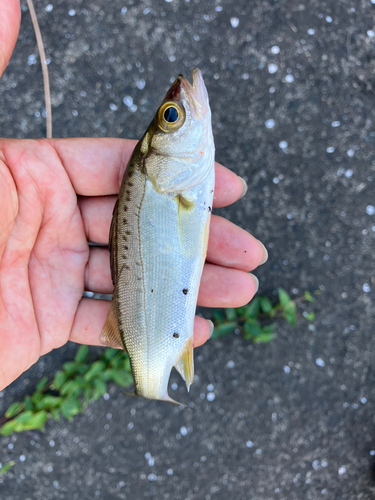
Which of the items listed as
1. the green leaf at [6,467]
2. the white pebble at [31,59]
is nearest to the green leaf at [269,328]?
the green leaf at [6,467]

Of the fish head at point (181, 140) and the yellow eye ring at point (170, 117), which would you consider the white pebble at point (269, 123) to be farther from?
the yellow eye ring at point (170, 117)

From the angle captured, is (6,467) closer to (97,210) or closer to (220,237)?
(97,210)

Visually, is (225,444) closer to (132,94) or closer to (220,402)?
(220,402)

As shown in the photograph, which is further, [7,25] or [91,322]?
[91,322]

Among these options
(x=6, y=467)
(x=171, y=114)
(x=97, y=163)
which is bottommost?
(x=6, y=467)

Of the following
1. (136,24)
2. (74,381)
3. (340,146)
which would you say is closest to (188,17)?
(136,24)

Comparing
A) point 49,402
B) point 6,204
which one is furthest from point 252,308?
point 6,204

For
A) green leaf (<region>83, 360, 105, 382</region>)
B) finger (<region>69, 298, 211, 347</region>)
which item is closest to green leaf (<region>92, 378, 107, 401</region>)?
green leaf (<region>83, 360, 105, 382</region>)
